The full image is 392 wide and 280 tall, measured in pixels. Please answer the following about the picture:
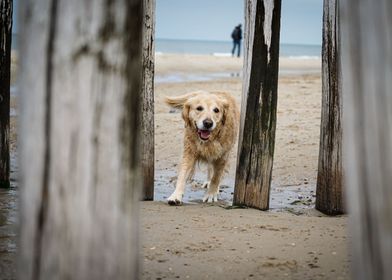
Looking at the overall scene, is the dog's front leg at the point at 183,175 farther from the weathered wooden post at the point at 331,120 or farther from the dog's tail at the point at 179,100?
the weathered wooden post at the point at 331,120

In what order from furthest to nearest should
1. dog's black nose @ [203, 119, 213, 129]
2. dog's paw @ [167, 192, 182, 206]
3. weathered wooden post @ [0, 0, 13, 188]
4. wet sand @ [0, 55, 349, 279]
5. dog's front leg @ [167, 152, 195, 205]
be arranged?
dog's black nose @ [203, 119, 213, 129] → dog's front leg @ [167, 152, 195, 205] → dog's paw @ [167, 192, 182, 206] → weathered wooden post @ [0, 0, 13, 188] → wet sand @ [0, 55, 349, 279]

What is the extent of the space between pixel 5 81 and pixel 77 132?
14.4 feet

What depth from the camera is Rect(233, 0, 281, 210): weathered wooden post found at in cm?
465

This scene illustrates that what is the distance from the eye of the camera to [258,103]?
4.86m

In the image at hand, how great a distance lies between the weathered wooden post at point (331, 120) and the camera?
15.3 ft

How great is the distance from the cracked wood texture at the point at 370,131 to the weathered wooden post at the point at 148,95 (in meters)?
3.89

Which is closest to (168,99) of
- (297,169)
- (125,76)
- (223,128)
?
(223,128)

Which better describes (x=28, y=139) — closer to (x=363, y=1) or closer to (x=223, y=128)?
(x=363, y=1)

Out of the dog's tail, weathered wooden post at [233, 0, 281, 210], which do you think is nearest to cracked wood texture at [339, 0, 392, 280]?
weathered wooden post at [233, 0, 281, 210]

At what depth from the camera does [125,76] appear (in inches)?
55.7

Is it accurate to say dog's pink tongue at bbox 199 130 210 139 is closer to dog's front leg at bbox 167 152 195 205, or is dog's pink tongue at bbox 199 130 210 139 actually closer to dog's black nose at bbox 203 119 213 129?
dog's black nose at bbox 203 119 213 129

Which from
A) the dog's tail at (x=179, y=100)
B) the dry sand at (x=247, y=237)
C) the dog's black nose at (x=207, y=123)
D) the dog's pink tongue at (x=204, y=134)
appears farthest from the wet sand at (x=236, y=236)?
the dog's tail at (x=179, y=100)

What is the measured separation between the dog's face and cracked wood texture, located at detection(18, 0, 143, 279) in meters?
4.82

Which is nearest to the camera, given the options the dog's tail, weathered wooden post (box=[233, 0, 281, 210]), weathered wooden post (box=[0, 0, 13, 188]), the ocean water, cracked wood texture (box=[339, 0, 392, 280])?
cracked wood texture (box=[339, 0, 392, 280])
